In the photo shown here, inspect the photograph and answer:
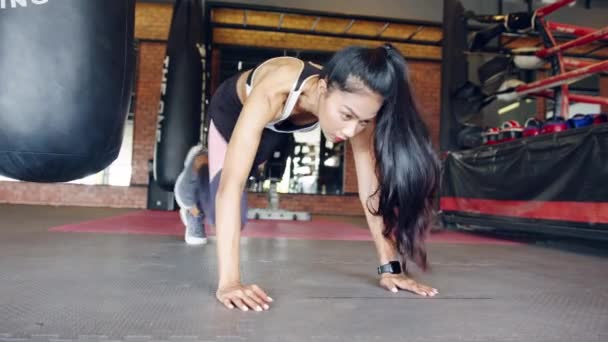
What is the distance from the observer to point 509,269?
2.01 meters

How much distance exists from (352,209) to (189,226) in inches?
192

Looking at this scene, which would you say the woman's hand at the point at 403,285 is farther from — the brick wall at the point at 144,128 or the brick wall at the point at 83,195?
the brick wall at the point at 83,195

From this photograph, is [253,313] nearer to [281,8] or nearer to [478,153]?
[478,153]

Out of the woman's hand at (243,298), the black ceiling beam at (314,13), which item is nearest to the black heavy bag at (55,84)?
the woman's hand at (243,298)

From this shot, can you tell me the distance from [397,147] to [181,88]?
226cm

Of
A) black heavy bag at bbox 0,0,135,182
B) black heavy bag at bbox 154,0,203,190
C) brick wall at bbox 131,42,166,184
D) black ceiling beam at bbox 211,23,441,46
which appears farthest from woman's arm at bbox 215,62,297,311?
brick wall at bbox 131,42,166,184

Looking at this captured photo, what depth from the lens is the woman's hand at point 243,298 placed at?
3.75 feet

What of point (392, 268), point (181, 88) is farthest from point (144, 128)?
point (392, 268)

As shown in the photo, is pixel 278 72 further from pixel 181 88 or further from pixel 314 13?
pixel 314 13

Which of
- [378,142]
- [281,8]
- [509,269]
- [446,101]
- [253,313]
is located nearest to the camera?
[253,313]

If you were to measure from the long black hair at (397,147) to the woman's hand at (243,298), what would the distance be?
0.56m

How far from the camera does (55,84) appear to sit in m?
0.76

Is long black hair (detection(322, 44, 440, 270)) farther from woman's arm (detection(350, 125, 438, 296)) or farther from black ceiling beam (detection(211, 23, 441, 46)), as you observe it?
black ceiling beam (detection(211, 23, 441, 46))

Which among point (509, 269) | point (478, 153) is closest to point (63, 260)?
point (509, 269)
